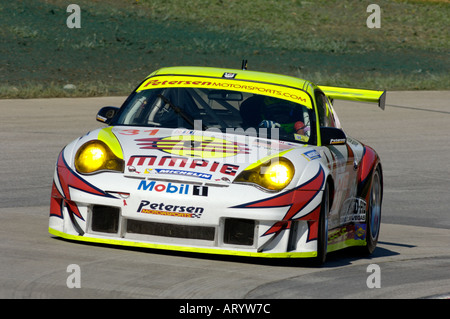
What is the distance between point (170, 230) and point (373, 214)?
2.53m

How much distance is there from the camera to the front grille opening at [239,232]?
629 cm

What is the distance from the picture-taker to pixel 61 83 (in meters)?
27.6

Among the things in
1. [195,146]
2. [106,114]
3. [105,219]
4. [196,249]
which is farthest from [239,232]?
[106,114]

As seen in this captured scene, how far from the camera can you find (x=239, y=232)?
6316 millimetres

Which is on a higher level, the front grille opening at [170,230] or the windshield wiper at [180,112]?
the windshield wiper at [180,112]

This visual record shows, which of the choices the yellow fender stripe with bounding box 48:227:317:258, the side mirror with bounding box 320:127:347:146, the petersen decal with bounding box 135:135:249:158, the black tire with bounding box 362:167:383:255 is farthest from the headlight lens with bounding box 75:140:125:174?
the black tire with bounding box 362:167:383:255

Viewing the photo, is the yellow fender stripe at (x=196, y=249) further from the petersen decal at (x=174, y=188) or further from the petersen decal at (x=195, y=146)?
the petersen decal at (x=195, y=146)

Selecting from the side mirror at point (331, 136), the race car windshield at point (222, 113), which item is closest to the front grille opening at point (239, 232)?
the race car windshield at point (222, 113)

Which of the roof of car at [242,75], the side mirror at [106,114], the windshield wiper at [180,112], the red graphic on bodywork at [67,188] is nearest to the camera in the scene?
the red graphic on bodywork at [67,188]

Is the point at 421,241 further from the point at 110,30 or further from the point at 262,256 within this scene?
the point at 110,30

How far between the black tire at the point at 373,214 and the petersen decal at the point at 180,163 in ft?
6.47
